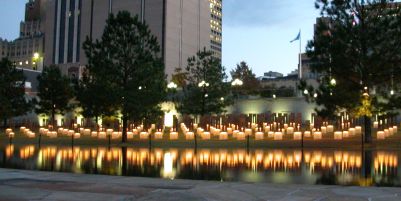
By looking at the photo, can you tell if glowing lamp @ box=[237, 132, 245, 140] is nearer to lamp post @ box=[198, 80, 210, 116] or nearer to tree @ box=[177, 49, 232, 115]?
tree @ box=[177, 49, 232, 115]

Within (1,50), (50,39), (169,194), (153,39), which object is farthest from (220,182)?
(1,50)

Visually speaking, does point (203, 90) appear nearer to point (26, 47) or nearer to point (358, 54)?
point (358, 54)

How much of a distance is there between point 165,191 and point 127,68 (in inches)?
948

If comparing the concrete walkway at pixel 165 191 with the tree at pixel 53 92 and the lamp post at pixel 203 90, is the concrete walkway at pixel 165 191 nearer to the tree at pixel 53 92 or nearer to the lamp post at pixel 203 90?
the lamp post at pixel 203 90

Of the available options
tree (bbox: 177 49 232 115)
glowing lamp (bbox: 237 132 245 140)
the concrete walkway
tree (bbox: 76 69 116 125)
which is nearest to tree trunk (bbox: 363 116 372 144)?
glowing lamp (bbox: 237 132 245 140)

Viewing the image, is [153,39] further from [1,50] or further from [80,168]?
[1,50]

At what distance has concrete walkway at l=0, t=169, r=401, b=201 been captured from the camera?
1009 cm

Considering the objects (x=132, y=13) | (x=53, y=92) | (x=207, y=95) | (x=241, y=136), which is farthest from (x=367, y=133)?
(x=132, y=13)

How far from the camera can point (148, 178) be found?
13359 millimetres

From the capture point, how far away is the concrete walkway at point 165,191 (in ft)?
33.1

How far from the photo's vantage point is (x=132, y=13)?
138 meters

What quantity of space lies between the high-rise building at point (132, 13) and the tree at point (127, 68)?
3977 inches

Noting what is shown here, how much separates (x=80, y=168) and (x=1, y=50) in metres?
189

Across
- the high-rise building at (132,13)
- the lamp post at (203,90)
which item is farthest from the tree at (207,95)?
the high-rise building at (132,13)
